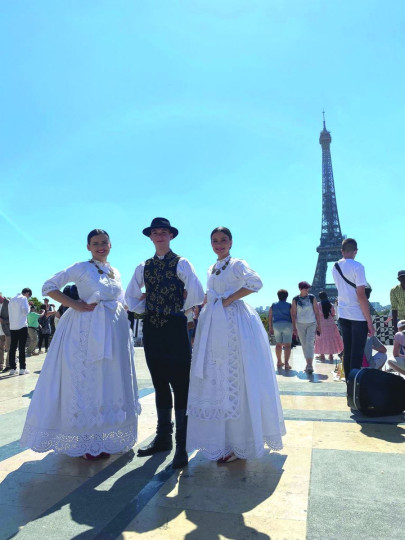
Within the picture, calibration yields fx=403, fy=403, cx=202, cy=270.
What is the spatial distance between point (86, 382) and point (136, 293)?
0.81 m

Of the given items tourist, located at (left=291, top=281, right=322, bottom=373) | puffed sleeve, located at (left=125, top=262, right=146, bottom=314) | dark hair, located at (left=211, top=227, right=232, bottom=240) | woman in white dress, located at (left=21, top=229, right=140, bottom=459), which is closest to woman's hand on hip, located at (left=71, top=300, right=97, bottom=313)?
woman in white dress, located at (left=21, top=229, right=140, bottom=459)

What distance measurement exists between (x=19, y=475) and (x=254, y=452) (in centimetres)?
168

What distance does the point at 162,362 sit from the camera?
131 inches

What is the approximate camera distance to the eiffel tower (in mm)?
63562

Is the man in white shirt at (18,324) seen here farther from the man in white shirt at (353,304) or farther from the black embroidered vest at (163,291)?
the man in white shirt at (353,304)

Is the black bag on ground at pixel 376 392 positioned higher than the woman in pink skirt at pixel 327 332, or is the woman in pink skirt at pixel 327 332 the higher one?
the woman in pink skirt at pixel 327 332

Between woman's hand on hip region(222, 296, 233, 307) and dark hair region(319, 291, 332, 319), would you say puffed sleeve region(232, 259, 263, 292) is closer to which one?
woman's hand on hip region(222, 296, 233, 307)

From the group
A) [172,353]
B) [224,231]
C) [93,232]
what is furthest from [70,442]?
[224,231]

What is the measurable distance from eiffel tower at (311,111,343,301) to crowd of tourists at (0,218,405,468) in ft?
200

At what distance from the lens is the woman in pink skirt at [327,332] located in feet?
28.2

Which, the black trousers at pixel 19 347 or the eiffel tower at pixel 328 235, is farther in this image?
the eiffel tower at pixel 328 235

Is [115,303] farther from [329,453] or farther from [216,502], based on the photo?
[329,453]

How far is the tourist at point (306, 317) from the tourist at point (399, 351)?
197cm

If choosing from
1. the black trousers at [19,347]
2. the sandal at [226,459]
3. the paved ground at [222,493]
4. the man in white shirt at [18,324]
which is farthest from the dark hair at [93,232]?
the black trousers at [19,347]
